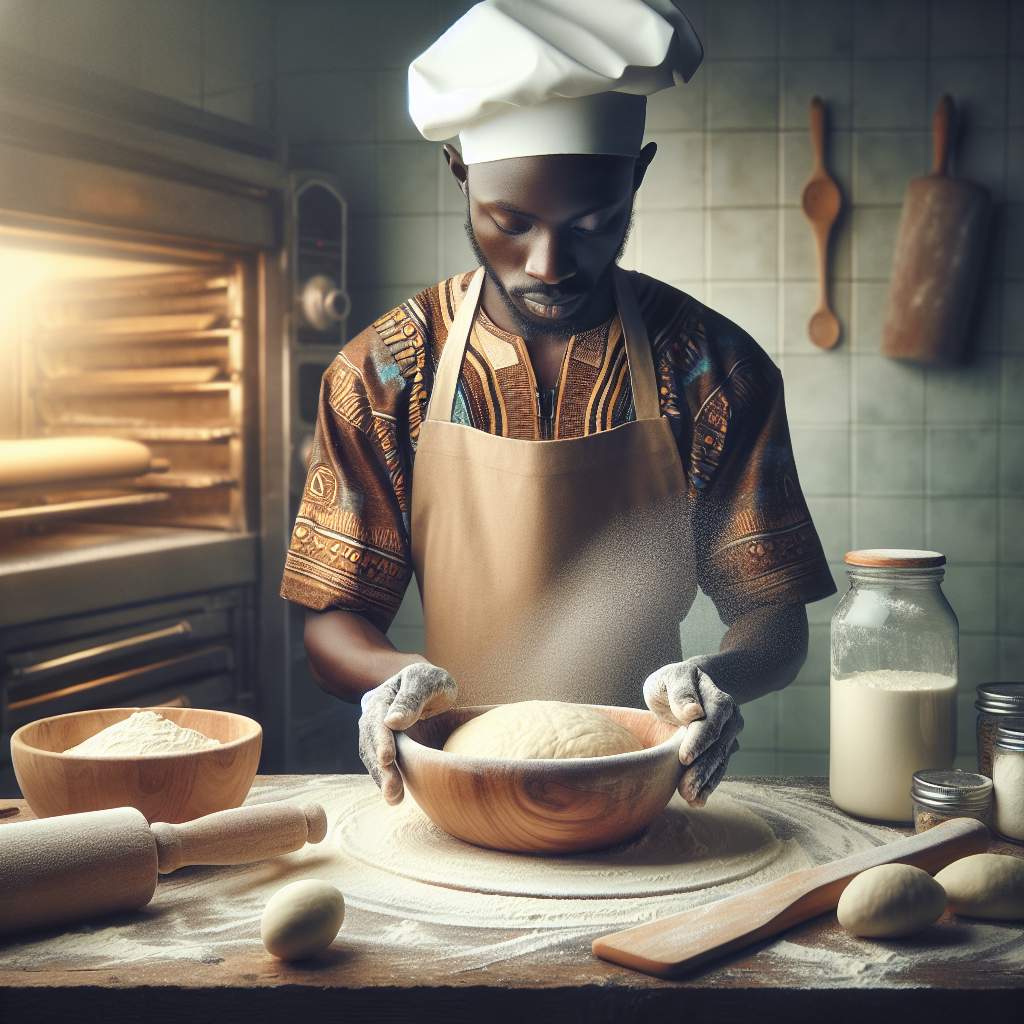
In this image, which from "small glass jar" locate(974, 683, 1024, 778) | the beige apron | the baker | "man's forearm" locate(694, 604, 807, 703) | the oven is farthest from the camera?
the oven

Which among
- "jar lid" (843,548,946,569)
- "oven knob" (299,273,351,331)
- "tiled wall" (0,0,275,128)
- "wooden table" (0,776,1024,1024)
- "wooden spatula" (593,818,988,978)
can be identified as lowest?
"wooden table" (0,776,1024,1024)

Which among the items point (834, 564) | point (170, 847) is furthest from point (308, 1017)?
point (834, 564)

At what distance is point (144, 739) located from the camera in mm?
1062

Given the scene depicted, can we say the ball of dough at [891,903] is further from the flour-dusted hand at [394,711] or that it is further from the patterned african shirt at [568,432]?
the patterned african shirt at [568,432]

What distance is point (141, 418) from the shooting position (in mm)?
2592

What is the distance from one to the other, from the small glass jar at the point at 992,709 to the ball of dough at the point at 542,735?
Result: 1.07 ft

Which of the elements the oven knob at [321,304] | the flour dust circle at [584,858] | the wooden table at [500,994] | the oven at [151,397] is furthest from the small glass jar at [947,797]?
the oven knob at [321,304]

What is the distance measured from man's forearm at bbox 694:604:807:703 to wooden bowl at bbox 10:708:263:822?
49cm

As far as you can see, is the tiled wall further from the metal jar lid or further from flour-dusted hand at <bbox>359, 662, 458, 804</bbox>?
the metal jar lid

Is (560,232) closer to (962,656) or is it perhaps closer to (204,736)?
(204,736)

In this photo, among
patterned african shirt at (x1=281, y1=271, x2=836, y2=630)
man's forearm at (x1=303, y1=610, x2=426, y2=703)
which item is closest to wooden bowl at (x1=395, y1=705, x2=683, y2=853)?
man's forearm at (x1=303, y1=610, x2=426, y2=703)

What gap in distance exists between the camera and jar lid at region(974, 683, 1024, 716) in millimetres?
1104

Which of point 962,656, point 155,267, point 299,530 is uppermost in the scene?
point 155,267

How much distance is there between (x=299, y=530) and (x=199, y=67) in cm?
184
